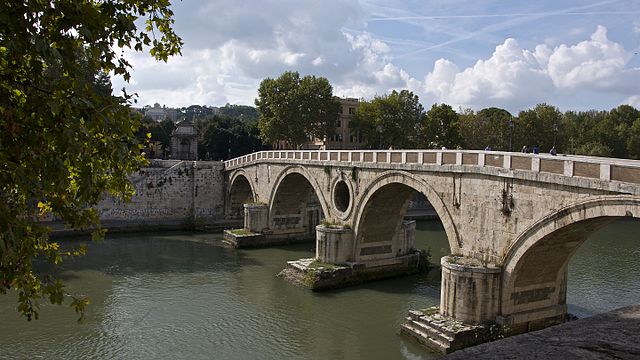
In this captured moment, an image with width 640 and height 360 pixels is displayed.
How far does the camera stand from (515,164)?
38.6 ft

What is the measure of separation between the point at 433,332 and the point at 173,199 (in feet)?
76.5

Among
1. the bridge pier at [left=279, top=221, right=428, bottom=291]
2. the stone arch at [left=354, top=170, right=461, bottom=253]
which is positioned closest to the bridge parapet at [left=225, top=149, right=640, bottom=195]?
the stone arch at [left=354, top=170, right=461, bottom=253]

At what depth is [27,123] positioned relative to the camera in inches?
146

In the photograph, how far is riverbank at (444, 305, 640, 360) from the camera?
2268 mm

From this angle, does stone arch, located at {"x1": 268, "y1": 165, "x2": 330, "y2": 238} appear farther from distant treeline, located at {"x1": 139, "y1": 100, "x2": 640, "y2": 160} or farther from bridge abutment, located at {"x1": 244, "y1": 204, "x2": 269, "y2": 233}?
distant treeline, located at {"x1": 139, "y1": 100, "x2": 640, "y2": 160}

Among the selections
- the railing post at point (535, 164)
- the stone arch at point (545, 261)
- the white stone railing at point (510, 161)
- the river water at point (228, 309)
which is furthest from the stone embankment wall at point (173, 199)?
the railing post at point (535, 164)

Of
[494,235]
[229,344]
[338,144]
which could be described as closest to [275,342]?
[229,344]

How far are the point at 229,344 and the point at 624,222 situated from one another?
101 feet

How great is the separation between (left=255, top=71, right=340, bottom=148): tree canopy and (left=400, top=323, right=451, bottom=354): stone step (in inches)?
1067

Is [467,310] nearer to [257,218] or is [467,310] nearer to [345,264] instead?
[345,264]

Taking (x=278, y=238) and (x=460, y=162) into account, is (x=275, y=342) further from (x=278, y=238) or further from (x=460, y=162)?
A: (x=278, y=238)

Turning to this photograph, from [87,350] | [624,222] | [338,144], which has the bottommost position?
[87,350]

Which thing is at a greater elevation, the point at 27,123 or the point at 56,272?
the point at 27,123

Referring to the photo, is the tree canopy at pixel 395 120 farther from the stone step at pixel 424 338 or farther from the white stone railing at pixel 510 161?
the stone step at pixel 424 338
